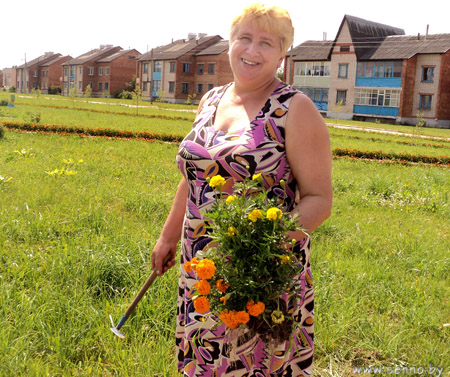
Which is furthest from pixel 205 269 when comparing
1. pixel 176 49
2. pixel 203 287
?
pixel 176 49

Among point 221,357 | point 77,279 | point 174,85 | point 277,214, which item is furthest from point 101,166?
point 174,85

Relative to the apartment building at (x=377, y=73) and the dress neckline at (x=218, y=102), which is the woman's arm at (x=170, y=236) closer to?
the dress neckline at (x=218, y=102)

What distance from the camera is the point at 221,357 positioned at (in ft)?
6.86

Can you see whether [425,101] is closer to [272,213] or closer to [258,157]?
[258,157]

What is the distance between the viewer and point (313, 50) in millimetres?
50531

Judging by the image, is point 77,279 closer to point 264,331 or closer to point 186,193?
point 186,193

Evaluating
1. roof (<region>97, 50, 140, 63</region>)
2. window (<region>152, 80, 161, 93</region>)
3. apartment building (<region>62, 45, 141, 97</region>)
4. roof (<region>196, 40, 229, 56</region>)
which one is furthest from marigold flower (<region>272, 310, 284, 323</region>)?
roof (<region>97, 50, 140, 63</region>)

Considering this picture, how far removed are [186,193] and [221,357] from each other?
2.70ft

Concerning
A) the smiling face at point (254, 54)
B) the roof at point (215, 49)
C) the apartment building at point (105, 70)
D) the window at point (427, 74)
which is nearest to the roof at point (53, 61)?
the apartment building at point (105, 70)

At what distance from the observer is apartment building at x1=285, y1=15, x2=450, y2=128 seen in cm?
4062

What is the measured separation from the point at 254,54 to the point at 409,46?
45.7 metres

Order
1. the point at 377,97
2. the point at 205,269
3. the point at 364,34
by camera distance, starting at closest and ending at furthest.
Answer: the point at 205,269 → the point at 377,97 → the point at 364,34

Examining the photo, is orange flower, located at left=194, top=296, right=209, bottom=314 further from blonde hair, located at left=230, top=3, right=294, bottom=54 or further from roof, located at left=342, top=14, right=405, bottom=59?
roof, located at left=342, top=14, right=405, bottom=59

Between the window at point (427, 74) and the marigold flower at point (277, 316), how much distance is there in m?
44.2
